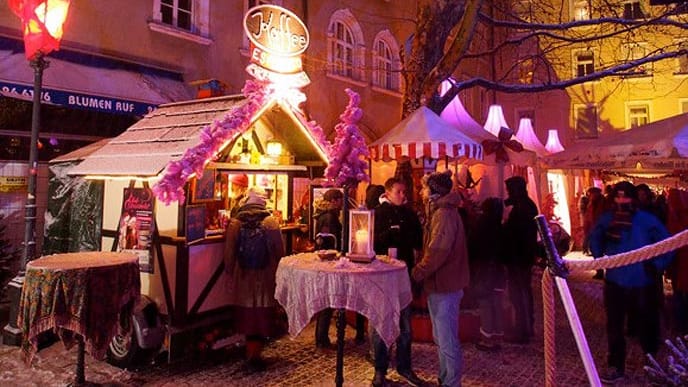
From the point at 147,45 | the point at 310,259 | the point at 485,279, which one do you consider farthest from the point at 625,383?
the point at 147,45

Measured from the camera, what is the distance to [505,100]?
24.4 metres

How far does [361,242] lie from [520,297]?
108 inches

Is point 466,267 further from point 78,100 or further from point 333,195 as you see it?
point 78,100

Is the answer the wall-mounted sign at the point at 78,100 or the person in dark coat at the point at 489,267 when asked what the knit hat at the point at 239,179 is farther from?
the person in dark coat at the point at 489,267

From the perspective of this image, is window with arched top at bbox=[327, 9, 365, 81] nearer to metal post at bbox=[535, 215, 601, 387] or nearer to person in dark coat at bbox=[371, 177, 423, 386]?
person in dark coat at bbox=[371, 177, 423, 386]

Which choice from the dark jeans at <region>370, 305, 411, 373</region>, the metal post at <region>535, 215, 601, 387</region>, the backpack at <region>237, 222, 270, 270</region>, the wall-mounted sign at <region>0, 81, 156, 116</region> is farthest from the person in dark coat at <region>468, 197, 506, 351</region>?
the wall-mounted sign at <region>0, 81, 156, 116</region>

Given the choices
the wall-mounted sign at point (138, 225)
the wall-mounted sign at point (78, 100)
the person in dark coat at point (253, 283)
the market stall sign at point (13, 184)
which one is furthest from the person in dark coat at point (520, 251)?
the market stall sign at point (13, 184)

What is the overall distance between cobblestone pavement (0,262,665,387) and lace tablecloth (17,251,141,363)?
85cm

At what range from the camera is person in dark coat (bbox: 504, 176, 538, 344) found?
19.4 ft

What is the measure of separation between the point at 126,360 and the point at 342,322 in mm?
2627

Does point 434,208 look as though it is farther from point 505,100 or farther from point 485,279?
point 505,100

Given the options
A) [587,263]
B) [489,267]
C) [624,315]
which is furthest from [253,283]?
[624,315]

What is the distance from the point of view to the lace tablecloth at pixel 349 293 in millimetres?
3936

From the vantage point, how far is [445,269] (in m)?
4.25
